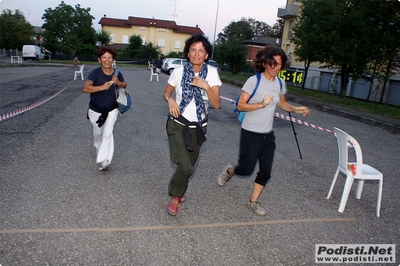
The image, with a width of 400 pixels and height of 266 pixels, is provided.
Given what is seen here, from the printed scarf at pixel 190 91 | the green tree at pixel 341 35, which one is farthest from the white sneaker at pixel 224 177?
the green tree at pixel 341 35

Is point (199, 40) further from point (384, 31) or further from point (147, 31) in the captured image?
point (147, 31)

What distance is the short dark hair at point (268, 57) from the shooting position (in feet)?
12.7

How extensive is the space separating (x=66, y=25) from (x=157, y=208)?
70.3 meters

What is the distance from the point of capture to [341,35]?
20.4 metres

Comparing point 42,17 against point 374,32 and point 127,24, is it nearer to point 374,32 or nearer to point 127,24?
point 127,24

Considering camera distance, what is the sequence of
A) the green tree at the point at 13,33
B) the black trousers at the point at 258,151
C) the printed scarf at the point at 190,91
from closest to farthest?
the printed scarf at the point at 190,91, the black trousers at the point at 258,151, the green tree at the point at 13,33

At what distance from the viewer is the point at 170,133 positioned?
3.84m

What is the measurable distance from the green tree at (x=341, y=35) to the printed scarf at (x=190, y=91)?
17910 mm

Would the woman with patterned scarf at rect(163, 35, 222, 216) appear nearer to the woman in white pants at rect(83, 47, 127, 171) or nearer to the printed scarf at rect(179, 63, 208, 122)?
the printed scarf at rect(179, 63, 208, 122)

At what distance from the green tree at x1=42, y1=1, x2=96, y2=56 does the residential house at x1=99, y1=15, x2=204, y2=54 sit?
5306 mm

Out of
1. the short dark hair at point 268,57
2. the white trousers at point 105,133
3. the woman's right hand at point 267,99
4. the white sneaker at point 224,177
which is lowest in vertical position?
the white sneaker at point 224,177

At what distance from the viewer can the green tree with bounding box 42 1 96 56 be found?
64.8m

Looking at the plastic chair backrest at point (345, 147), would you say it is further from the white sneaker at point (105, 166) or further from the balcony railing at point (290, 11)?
the balcony railing at point (290, 11)

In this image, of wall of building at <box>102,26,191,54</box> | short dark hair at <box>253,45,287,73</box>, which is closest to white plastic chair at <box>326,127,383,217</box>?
short dark hair at <box>253,45,287,73</box>
